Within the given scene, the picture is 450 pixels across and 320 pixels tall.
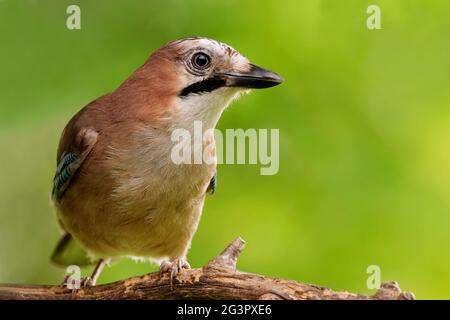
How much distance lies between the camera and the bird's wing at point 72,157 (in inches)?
238

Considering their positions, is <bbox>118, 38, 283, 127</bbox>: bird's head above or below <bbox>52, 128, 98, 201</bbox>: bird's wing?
above

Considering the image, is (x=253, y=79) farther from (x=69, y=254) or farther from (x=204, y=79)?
(x=69, y=254)

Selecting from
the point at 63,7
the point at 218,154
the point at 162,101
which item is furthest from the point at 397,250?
the point at 63,7

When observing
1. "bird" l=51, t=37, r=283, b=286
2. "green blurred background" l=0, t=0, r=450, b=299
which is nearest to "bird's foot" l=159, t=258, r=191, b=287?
"bird" l=51, t=37, r=283, b=286

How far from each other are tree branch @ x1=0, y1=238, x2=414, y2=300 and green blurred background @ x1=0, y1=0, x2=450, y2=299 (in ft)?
2.58

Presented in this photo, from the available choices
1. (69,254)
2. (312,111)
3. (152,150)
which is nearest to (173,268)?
(152,150)

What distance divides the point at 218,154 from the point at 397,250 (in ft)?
5.00

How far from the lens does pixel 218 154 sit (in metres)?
6.42

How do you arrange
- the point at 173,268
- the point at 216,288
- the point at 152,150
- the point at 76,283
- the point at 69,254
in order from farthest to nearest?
1. the point at 69,254
2. the point at 76,283
3. the point at 152,150
4. the point at 173,268
5. the point at 216,288

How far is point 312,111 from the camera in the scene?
6.17m

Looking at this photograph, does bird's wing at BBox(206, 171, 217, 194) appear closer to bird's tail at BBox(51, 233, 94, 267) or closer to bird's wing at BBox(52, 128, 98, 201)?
bird's wing at BBox(52, 128, 98, 201)

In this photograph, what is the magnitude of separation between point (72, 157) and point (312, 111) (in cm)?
179

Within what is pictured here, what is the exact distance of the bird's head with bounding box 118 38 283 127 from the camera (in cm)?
566
